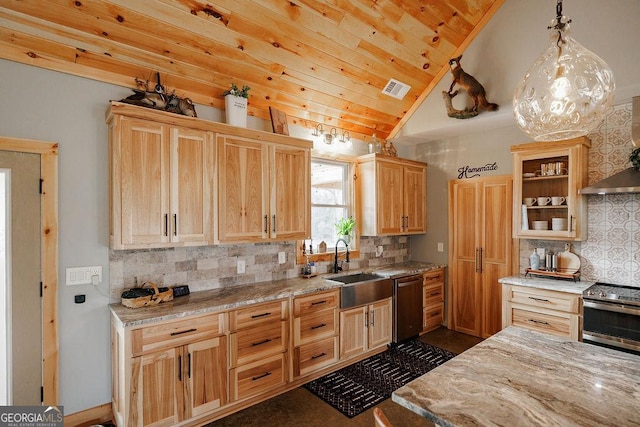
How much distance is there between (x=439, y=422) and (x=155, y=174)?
2460 mm

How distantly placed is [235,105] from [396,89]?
2116mm

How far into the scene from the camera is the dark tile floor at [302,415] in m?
2.62

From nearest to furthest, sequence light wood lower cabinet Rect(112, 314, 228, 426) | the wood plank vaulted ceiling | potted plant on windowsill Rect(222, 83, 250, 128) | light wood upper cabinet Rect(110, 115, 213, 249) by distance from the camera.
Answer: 1. light wood lower cabinet Rect(112, 314, 228, 426)
2. the wood plank vaulted ceiling
3. light wood upper cabinet Rect(110, 115, 213, 249)
4. potted plant on windowsill Rect(222, 83, 250, 128)

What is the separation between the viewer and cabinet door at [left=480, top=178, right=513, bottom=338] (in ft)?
13.6

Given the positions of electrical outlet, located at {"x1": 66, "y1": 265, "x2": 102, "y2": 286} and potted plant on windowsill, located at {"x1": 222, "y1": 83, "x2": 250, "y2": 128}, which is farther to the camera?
potted plant on windowsill, located at {"x1": 222, "y1": 83, "x2": 250, "y2": 128}

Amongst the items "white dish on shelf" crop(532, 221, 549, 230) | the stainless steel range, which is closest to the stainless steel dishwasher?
"white dish on shelf" crop(532, 221, 549, 230)

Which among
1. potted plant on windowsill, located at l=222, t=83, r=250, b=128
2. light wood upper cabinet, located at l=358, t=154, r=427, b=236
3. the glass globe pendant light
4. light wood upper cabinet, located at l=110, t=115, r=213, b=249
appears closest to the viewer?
the glass globe pendant light

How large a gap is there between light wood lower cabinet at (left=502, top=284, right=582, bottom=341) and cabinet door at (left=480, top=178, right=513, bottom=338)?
2.31 feet

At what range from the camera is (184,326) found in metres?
2.46

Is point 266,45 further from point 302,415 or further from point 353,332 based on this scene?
point 302,415

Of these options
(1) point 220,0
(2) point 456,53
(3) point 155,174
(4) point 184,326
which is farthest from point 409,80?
(4) point 184,326

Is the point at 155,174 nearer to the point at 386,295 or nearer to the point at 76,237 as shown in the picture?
the point at 76,237

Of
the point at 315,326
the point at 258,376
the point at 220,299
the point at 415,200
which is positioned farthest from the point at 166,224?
the point at 415,200

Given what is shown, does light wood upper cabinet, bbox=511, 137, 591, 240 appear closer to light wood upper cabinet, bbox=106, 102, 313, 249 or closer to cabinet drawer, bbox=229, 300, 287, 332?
light wood upper cabinet, bbox=106, 102, 313, 249
